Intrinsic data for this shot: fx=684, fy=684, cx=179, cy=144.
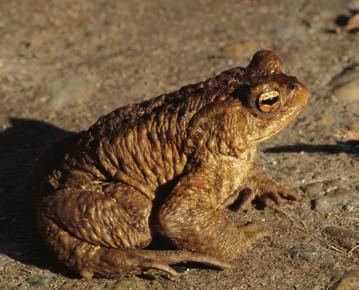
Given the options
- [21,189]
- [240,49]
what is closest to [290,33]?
[240,49]

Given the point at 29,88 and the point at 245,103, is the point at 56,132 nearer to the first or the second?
the point at 29,88

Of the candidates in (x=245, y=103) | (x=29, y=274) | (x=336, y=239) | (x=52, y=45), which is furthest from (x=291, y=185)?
(x=52, y=45)

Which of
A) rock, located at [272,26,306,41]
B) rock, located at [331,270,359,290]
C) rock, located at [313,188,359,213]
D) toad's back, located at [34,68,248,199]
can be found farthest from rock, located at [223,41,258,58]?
rock, located at [331,270,359,290]

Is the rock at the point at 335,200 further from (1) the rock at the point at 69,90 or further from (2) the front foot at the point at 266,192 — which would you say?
(1) the rock at the point at 69,90

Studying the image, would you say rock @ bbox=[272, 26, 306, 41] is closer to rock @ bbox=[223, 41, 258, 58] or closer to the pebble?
rock @ bbox=[223, 41, 258, 58]

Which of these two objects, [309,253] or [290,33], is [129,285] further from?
[290,33]
